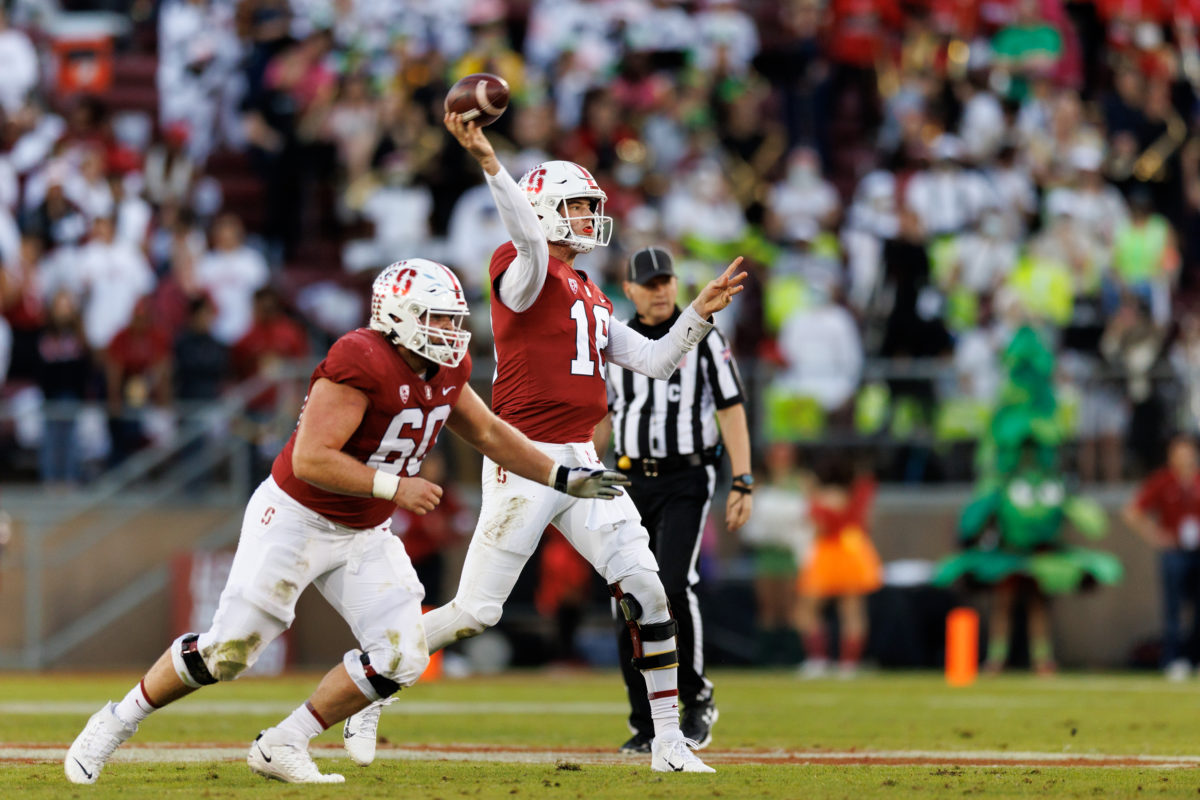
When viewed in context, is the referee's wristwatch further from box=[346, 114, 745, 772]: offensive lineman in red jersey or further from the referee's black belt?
box=[346, 114, 745, 772]: offensive lineman in red jersey

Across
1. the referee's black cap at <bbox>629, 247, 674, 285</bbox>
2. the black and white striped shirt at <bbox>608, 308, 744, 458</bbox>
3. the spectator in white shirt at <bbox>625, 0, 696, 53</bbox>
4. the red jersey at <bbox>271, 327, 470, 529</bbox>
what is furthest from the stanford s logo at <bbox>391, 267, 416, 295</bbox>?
the spectator in white shirt at <bbox>625, 0, 696, 53</bbox>

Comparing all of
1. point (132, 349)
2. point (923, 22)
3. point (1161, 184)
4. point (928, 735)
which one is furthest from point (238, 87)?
point (928, 735)

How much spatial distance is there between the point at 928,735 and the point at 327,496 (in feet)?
12.5

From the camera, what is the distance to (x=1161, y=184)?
699 inches

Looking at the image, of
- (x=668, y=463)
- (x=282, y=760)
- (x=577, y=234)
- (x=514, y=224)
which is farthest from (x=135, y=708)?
(x=668, y=463)

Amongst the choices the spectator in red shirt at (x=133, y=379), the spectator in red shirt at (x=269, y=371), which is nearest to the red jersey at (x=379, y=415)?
the spectator in red shirt at (x=269, y=371)

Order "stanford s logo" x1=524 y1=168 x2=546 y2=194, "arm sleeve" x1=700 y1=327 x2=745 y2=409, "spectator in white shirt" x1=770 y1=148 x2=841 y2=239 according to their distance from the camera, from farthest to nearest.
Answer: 1. "spectator in white shirt" x1=770 y1=148 x2=841 y2=239
2. "arm sleeve" x1=700 y1=327 x2=745 y2=409
3. "stanford s logo" x1=524 y1=168 x2=546 y2=194

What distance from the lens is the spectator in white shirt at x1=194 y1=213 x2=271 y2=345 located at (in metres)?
15.7

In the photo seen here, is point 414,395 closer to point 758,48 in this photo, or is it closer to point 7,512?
point 7,512

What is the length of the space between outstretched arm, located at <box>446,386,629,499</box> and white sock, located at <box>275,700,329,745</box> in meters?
1.12

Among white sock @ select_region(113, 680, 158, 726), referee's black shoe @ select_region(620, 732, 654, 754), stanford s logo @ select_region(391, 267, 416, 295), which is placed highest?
stanford s logo @ select_region(391, 267, 416, 295)

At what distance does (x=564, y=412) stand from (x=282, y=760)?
178cm

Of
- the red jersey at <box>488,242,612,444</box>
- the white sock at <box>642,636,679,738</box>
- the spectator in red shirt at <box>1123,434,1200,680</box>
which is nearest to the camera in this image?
the white sock at <box>642,636,679,738</box>

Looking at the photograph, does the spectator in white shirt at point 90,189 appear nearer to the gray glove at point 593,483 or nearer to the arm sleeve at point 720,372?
the arm sleeve at point 720,372
